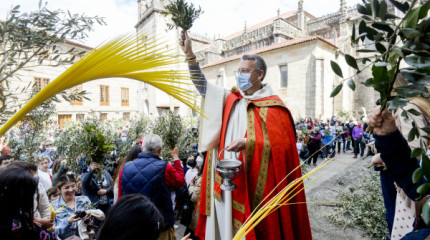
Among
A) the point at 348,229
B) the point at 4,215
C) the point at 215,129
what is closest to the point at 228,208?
the point at 215,129

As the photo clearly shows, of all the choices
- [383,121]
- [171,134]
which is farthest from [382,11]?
[171,134]

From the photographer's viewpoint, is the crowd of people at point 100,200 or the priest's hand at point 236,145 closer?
the crowd of people at point 100,200

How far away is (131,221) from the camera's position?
44.4 inches

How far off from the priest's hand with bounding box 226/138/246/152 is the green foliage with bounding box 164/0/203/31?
92cm

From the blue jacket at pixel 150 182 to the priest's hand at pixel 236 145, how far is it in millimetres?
1033

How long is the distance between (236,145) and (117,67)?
3.66 ft

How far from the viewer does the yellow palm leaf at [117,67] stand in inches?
33.1

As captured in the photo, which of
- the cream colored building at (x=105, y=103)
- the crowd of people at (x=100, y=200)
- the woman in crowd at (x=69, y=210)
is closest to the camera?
the crowd of people at (x=100, y=200)

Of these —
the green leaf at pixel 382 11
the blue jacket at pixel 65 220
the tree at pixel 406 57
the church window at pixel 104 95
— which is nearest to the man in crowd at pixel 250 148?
the tree at pixel 406 57

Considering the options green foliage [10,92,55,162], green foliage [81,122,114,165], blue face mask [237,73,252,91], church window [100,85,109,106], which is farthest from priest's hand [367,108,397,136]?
church window [100,85,109,106]

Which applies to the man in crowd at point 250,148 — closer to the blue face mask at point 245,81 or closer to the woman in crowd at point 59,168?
the blue face mask at point 245,81

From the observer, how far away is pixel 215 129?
2094 mm

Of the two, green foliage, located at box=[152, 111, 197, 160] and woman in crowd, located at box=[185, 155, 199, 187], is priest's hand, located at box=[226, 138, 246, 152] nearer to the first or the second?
woman in crowd, located at box=[185, 155, 199, 187]

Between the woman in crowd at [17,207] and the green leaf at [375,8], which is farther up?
the green leaf at [375,8]
